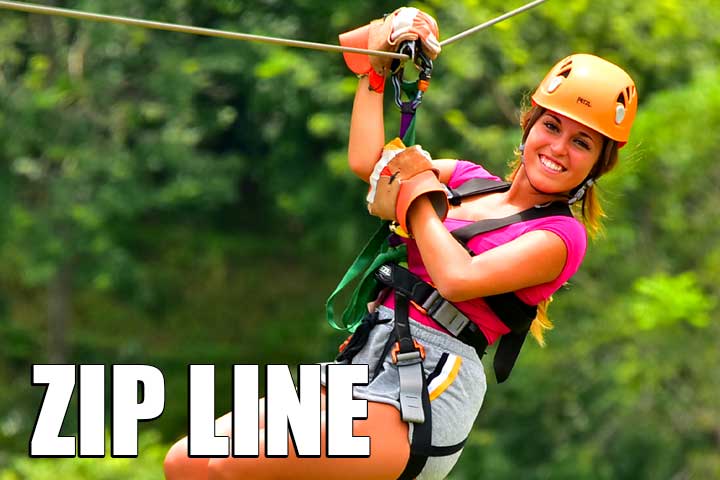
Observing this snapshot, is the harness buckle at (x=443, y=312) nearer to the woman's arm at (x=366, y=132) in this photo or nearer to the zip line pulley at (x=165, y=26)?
the woman's arm at (x=366, y=132)

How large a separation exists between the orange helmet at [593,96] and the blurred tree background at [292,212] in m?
3.41

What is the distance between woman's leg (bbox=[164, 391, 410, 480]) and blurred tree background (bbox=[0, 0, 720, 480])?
381 cm

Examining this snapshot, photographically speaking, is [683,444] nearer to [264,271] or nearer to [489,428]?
[489,428]

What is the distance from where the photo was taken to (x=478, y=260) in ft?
9.74

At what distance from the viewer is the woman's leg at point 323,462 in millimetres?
2900

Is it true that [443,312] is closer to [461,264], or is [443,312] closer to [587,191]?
[461,264]

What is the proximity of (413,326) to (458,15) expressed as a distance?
7.58 meters

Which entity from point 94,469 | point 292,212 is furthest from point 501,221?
point 292,212

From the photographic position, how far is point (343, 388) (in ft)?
9.96

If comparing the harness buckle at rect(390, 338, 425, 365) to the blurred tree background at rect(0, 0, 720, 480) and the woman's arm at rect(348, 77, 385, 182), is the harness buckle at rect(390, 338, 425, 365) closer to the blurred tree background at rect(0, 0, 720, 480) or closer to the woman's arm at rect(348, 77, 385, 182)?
the woman's arm at rect(348, 77, 385, 182)

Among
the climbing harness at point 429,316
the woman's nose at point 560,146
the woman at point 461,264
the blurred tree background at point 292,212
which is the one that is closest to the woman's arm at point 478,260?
the woman at point 461,264

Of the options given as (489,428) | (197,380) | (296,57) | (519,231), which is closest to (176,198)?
(296,57)

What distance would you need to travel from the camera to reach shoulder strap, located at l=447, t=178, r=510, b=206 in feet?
10.8

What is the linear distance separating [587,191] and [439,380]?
59 centimetres
